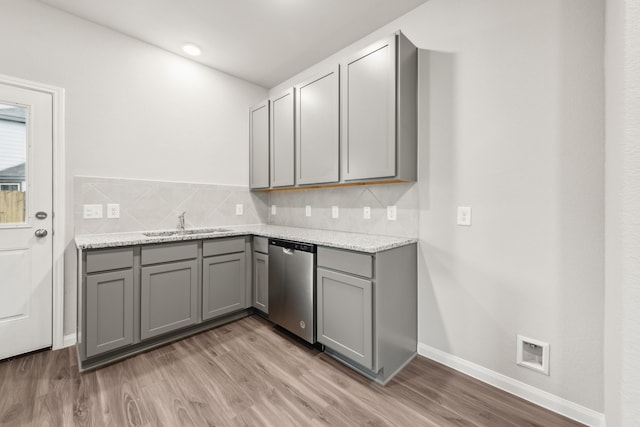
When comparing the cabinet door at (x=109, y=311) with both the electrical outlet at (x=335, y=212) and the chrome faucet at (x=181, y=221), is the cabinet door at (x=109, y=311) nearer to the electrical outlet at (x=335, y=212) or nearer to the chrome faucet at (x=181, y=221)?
the chrome faucet at (x=181, y=221)

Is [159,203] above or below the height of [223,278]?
above

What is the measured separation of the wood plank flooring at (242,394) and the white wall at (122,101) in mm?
751

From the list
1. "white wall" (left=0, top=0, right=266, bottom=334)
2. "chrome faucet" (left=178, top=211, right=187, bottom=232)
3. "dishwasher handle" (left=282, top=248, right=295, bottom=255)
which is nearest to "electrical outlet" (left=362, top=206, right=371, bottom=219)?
"dishwasher handle" (left=282, top=248, right=295, bottom=255)

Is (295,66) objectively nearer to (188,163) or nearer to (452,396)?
(188,163)

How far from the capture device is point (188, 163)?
2.97 m

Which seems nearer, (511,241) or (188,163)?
(511,241)

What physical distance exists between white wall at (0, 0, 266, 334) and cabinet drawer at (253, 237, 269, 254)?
0.96 m

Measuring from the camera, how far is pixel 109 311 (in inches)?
78.8

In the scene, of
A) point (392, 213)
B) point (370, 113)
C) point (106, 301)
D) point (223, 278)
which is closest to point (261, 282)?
point (223, 278)

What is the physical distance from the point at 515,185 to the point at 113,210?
10.5 feet

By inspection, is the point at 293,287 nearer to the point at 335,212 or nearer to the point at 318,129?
the point at 335,212

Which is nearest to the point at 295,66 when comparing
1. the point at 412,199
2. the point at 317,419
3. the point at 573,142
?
the point at 412,199

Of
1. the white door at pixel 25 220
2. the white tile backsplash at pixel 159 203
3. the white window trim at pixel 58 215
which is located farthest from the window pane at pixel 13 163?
the white tile backsplash at pixel 159 203

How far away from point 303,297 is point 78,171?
7.20 ft
